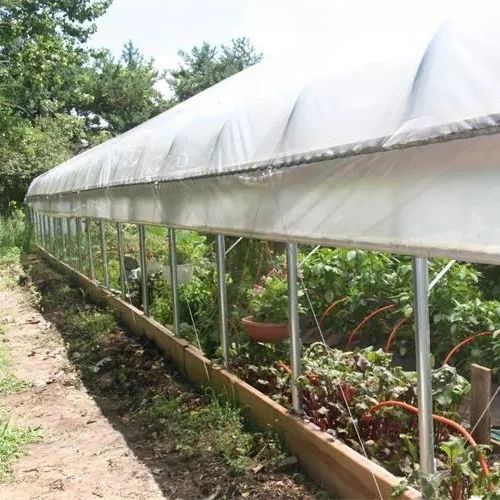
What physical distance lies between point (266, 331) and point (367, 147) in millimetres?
2372

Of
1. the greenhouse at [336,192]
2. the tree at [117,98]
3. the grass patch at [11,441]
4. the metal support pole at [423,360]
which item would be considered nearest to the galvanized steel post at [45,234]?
the greenhouse at [336,192]

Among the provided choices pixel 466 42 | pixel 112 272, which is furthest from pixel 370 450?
pixel 112 272

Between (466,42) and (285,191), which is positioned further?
(285,191)

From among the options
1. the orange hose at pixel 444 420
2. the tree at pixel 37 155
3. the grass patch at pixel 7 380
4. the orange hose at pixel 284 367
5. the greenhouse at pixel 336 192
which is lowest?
the grass patch at pixel 7 380

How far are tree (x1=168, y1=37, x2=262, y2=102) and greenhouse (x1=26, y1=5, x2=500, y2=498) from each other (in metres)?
32.4

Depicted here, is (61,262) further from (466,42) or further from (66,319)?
(466,42)

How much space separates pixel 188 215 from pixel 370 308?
5.22 ft

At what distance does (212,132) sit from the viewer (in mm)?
4223

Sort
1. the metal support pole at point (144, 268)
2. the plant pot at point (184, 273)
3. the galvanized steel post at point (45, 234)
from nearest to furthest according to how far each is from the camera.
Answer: the plant pot at point (184, 273)
the metal support pole at point (144, 268)
the galvanized steel post at point (45, 234)

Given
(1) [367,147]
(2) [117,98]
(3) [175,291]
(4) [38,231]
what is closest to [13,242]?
(4) [38,231]

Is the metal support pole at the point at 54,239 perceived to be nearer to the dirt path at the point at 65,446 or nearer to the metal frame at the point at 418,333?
the dirt path at the point at 65,446

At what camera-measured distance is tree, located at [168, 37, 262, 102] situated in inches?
1499

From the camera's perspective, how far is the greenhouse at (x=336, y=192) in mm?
1919

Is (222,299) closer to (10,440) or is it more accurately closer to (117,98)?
(10,440)
